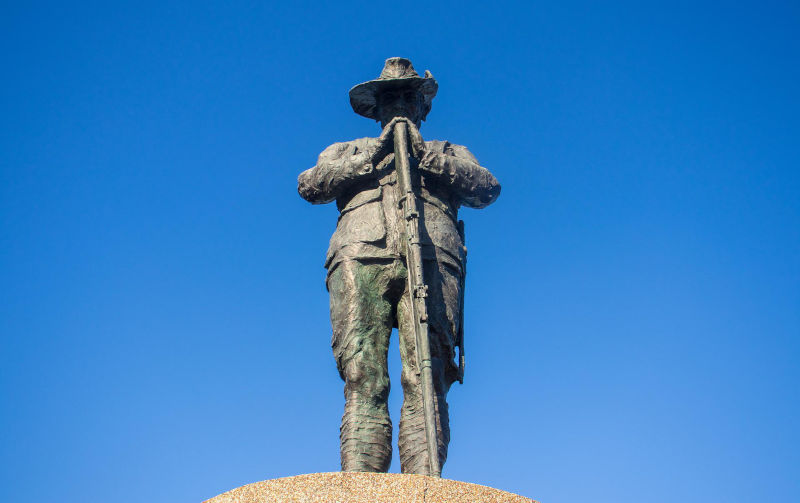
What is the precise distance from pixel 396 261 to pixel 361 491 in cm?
311

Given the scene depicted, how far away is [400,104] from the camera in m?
9.48

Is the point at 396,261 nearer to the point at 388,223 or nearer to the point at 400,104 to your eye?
the point at 388,223

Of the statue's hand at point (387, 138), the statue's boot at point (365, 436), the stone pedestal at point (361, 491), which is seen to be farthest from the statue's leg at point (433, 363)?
the stone pedestal at point (361, 491)

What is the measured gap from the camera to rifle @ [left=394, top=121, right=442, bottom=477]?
725 centimetres

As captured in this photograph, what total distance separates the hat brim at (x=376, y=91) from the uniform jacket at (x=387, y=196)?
495mm

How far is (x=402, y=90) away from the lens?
9.52 metres

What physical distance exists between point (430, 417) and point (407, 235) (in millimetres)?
1796

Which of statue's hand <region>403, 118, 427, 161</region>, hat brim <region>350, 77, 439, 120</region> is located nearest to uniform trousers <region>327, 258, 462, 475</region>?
statue's hand <region>403, 118, 427, 161</region>

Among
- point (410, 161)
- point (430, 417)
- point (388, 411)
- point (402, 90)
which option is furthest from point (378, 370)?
point (402, 90)

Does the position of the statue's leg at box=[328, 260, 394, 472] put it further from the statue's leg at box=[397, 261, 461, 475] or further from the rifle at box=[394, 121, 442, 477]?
the rifle at box=[394, 121, 442, 477]

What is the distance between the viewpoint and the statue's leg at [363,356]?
7762 mm

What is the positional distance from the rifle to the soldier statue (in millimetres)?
12

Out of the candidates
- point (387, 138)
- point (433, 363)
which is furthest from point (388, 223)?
point (433, 363)

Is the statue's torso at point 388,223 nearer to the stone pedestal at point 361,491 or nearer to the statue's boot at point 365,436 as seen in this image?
the statue's boot at point 365,436
